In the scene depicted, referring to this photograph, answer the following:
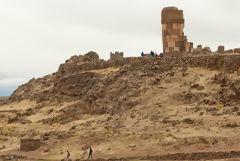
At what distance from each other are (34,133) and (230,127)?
12.6m

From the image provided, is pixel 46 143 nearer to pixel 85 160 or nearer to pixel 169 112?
pixel 85 160

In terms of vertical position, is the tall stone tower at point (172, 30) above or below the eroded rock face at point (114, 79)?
above

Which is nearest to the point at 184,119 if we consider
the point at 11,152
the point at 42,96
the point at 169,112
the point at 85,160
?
the point at 169,112

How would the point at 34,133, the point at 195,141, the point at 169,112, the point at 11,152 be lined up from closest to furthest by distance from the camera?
the point at 195,141, the point at 169,112, the point at 11,152, the point at 34,133

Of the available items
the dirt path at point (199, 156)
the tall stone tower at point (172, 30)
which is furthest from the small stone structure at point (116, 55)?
the dirt path at point (199, 156)

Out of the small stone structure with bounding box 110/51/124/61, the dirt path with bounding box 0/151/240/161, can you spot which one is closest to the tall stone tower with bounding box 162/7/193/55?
the small stone structure with bounding box 110/51/124/61

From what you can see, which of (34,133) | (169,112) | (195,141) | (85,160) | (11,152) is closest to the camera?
(195,141)

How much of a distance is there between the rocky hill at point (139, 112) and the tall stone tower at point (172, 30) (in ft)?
5.40

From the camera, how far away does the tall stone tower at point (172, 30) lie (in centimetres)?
2656

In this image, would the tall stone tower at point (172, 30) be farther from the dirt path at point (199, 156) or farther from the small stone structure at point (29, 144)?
the dirt path at point (199, 156)

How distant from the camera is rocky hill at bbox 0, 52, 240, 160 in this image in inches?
736

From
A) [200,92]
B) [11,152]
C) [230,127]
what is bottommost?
[11,152]

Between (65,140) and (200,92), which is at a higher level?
(200,92)

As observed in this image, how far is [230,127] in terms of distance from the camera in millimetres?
18250
